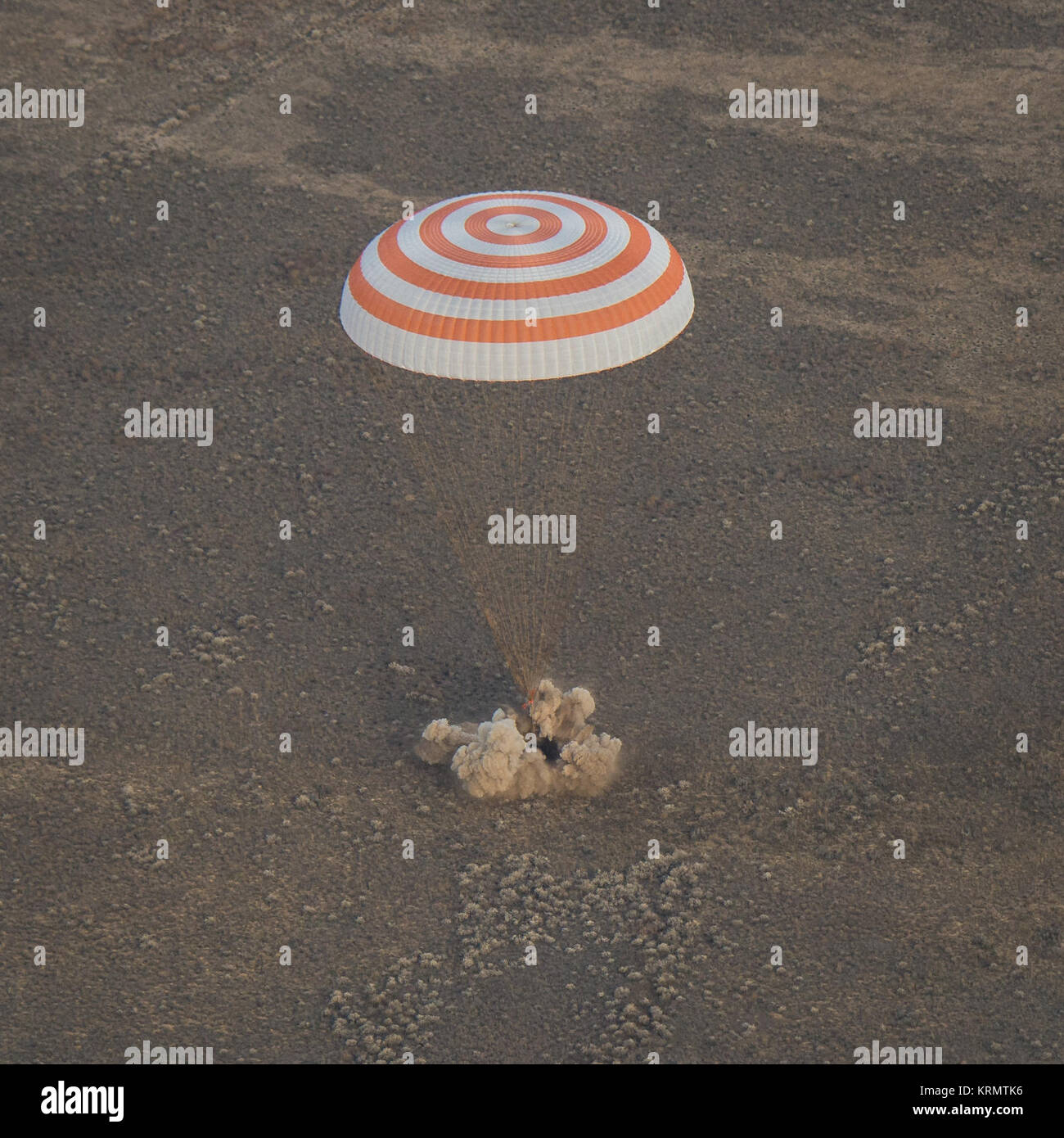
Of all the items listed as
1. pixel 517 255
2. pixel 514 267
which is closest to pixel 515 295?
pixel 514 267

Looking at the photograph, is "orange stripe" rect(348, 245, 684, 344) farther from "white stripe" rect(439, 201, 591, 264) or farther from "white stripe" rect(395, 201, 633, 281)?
"white stripe" rect(439, 201, 591, 264)

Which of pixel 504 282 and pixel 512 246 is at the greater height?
pixel 512 246

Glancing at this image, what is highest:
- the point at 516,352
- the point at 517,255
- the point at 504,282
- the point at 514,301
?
the point at 517,255

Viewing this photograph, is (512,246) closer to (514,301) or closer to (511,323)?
(514,301)

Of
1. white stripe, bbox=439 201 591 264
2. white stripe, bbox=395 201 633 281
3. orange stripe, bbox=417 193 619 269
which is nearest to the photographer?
white stripe, bbox=395 201 633 281

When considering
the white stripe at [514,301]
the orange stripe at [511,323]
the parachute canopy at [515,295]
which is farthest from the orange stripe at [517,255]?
the orange stripe at [511,323]

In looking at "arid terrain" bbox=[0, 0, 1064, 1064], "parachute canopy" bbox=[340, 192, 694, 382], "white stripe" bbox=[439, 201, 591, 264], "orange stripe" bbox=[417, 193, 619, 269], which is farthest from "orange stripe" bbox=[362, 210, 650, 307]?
"arid terrain" bbox=[0, 0, 1064, 1064]

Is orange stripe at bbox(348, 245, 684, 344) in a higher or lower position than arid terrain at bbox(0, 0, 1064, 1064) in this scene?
higher
